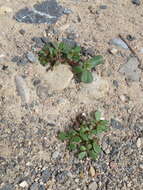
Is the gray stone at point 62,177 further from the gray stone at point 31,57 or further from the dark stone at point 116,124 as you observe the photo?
the gray stone at point 31,57

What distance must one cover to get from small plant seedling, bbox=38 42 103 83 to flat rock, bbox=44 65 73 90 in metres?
0.06

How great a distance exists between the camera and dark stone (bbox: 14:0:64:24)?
404cm

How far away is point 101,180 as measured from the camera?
10.2ft

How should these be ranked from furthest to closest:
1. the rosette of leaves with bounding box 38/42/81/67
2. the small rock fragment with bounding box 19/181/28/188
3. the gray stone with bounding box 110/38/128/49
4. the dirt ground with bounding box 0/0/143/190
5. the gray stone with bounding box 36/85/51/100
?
the gray stone with bounding box 110/38/128/49
the rosette of leaves with bounding box 38/42/81/67
the gray stone with bounding box 36/85/51/100
the dirt ground with bounding box 0/0/143/190
the small rock fragment with bounding box 19/181/28/188

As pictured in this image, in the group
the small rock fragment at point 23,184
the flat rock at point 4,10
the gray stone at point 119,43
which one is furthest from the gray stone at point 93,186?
the flat rock at point 4,10

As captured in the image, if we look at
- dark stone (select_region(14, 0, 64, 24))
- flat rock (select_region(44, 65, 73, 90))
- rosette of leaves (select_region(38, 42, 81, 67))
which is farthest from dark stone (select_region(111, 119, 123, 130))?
dark stone (select_region(14, 0, 64, 24))

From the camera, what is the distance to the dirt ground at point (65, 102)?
3.13m

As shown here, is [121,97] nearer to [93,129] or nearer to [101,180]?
[93,129]

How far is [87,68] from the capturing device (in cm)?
360

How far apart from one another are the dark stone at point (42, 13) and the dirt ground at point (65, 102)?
6 centimetres

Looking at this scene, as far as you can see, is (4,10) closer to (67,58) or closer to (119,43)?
(67,58)

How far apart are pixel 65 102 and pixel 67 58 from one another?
1.45 feet

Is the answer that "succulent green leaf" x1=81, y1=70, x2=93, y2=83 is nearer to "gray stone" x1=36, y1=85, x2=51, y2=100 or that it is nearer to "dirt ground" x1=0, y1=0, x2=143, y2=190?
"dirt ground" x1=0, y1=0, x2=143, y2=190

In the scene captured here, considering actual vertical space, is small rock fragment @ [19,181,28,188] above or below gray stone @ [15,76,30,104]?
below
